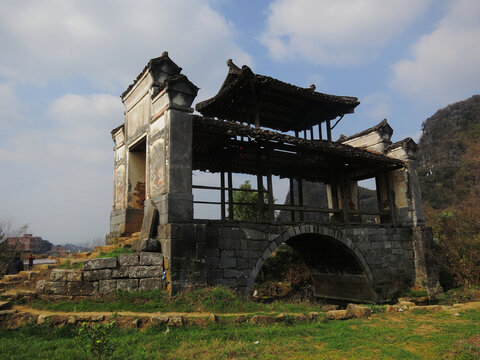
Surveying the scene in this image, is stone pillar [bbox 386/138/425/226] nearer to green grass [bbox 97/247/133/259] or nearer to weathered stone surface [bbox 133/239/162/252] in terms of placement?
weathered stone surface [bbox 133/239/162/252]

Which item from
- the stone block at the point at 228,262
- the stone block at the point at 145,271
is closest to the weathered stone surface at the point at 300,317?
the stone block at the point at 228,262

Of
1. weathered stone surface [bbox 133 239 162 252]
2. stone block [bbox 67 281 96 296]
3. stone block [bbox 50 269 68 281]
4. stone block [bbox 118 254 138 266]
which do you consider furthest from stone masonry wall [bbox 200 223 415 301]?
stone block [bbox 50 269 68 281]

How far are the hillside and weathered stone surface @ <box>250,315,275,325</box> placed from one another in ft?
91.7

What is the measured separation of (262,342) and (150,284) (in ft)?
9.68

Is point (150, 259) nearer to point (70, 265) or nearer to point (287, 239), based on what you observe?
point (70, 265)

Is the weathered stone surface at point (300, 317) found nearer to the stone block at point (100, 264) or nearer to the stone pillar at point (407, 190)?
the stone block at point (100, 264)

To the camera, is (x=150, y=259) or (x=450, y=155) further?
(x=450, y=155)

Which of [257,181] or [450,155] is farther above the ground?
[450,155]

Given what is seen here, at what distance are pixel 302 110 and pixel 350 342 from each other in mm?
9261

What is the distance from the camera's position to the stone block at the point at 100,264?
23.5 feet

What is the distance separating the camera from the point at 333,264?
1405cm

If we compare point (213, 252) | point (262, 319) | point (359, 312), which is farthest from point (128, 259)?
point (359, 312)

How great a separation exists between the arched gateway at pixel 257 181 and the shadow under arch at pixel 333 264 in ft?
0.18

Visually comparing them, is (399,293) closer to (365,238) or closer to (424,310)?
(365,238)
